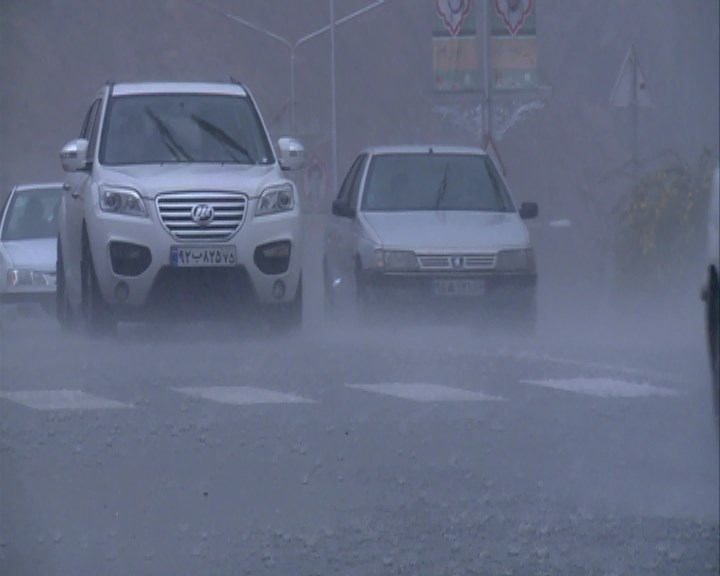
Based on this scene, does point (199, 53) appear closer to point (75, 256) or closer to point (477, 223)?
point (75, 256)

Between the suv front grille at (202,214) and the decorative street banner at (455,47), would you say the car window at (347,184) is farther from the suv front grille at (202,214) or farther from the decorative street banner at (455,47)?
the decorative street banner at (455,47)

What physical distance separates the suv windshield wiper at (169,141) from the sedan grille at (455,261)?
155 inches

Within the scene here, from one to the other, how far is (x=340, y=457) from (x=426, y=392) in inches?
74.6

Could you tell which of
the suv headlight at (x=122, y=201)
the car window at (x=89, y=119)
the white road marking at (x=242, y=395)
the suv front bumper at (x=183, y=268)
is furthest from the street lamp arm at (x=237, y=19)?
the suv headlight at (x=122, y=201)

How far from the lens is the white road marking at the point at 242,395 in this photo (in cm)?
924

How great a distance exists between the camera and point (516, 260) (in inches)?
482

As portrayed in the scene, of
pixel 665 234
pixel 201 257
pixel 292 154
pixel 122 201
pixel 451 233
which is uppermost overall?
pixel 292 154

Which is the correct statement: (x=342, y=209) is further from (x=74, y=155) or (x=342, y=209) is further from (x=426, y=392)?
(x=74, y=155)

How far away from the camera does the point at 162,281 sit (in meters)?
8.84

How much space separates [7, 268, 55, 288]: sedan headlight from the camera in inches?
357

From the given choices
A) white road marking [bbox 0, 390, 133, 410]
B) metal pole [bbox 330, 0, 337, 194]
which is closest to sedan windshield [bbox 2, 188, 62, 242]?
white road marking [bbox 0, 390, 133, 410]

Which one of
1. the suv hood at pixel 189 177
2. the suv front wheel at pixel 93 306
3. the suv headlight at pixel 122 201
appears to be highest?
the suv hood at pixel 189 177

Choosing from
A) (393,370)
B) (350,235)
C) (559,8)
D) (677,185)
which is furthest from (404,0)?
(677,185)

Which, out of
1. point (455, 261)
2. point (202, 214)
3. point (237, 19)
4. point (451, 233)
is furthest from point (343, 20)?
point (451, 233)
